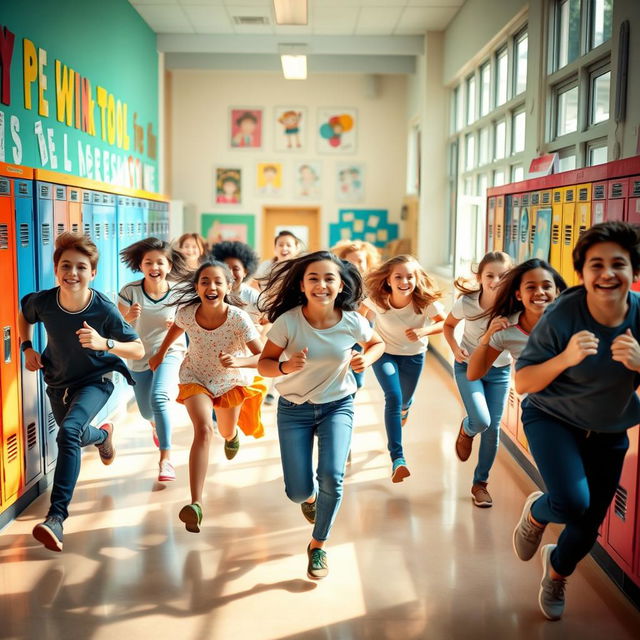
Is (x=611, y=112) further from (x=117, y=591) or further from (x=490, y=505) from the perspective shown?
(x=117, y=591)

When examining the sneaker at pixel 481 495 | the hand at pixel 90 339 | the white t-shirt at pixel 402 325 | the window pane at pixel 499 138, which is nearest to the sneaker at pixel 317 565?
the sneaker at pixel 481 495

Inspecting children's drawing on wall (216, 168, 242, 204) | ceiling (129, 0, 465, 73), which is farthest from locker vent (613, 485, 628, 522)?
children's drawing on wall (216, 168, 242, 204)

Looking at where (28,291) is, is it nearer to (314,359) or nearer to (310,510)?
(314,359)

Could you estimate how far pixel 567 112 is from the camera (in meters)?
6.18

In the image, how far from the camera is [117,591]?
3.40 metres

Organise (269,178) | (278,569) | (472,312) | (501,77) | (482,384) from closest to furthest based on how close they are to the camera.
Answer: (278,569), (482,384), (472,312), (501,77), (269,178)

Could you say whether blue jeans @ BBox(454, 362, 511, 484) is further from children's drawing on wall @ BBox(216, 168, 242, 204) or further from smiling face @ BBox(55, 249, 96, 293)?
children's drawing on wall @ BBox(216, 168, 242, 204)

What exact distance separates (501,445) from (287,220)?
27.0ft

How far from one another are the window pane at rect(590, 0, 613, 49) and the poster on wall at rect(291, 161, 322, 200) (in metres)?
7.97

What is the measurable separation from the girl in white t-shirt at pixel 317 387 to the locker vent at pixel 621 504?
1.21 m

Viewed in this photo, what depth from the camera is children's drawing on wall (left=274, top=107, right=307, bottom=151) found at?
1312 cm

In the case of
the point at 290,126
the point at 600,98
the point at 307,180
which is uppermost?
the point at 290,126

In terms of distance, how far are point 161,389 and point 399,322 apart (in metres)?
1.52

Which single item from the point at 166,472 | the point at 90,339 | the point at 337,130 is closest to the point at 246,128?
the point at 337,130
